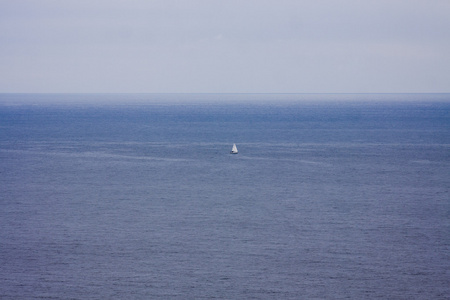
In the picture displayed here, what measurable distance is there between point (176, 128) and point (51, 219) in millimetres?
116390

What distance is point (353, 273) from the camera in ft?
140

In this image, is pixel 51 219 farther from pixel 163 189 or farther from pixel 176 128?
pixel 176 128

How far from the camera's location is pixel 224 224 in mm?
56062

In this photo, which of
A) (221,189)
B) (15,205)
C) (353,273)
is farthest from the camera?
(221,189)

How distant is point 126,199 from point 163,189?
24.3 ft

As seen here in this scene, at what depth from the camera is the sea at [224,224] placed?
4084 cm

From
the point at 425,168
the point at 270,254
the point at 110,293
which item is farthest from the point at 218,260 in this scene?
the point at 425,168

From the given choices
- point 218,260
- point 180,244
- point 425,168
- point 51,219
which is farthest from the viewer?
point 425,168

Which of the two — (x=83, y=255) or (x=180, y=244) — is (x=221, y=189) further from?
(x=83, y=255)

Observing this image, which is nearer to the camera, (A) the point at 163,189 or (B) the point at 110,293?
(B) the point at 110,293

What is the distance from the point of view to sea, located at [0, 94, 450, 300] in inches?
1608

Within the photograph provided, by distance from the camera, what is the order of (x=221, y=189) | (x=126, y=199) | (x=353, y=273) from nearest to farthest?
(x=353, y=273)
(x=126, y=199)
(x=221, y=189)

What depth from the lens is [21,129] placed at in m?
165

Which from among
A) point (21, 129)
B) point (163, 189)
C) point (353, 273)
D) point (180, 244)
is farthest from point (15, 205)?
point (21, 129)
